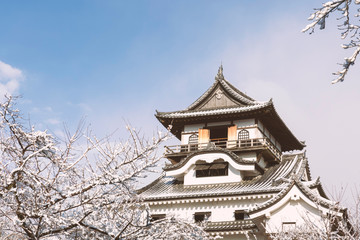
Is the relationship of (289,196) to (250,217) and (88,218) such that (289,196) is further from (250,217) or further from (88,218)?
(88,218)

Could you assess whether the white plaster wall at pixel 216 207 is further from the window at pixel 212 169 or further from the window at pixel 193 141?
the window at pixel 193 141

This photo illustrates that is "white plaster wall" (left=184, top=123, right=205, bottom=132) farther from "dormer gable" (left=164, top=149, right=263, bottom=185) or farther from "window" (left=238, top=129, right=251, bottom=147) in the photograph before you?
"dormer gable" (left=164, top=149, right=263, bottom=185)

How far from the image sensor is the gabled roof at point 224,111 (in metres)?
26.6

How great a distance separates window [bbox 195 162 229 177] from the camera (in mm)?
25406

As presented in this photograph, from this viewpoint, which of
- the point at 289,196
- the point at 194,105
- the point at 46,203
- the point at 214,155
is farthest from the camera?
the point at 194,105

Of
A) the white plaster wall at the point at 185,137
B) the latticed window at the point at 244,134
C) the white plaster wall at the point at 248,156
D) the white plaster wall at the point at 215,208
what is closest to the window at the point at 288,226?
the white plaster wall at the point at 215,208

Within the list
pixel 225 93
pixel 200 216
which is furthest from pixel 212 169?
pixel 225 93

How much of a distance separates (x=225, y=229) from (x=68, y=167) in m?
15.1

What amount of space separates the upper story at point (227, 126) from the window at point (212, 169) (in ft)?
1.18

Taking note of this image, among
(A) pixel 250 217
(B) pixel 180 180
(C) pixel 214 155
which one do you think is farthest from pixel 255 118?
(A) pixel 250 217

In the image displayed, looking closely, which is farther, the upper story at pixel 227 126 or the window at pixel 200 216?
the upper story at pixel 227 126

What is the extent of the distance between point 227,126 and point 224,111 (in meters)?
1.14

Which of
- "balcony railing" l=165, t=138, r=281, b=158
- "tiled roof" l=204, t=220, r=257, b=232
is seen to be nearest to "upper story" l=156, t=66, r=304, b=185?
"balcony railing" l=165, t=138, r=281, b=158

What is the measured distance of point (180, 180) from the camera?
26781 mm
